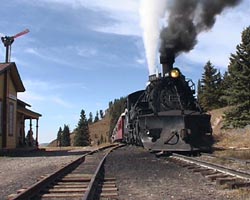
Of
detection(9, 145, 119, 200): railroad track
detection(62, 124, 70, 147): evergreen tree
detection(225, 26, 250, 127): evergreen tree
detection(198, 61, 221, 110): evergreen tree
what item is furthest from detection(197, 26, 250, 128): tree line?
detection(62, 124, 70, 147): evergreen tree

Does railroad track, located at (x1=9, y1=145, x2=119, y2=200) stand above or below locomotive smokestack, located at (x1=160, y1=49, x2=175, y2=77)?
below

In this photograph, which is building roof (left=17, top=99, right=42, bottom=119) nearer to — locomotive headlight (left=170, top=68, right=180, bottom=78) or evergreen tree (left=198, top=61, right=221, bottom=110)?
locomotive headlight (left=170, top=68, right=180, bottom=78)

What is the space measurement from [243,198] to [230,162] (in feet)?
19.3

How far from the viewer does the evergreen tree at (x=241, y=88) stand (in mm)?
33594

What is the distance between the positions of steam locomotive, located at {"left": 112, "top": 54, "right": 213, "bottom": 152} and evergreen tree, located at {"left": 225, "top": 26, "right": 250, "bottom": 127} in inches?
695

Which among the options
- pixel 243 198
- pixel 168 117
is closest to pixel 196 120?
pixel 168 117

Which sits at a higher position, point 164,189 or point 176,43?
point 176,43

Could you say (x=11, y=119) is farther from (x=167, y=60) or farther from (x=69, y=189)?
(x=69, y=189)

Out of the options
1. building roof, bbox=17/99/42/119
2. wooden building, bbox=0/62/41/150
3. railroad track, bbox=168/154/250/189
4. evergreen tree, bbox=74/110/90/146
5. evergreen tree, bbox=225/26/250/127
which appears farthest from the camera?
evergreen tree, bbox=74/110/90/146

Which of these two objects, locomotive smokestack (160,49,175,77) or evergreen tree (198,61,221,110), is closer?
locomotive smokestack (160,49,175,77)

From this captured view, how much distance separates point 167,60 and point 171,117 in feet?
9.01

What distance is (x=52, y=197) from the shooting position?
6910mm

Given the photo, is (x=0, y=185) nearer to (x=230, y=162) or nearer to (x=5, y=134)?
(x=230, y=162)

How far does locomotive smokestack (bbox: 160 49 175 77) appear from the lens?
56.0ft
